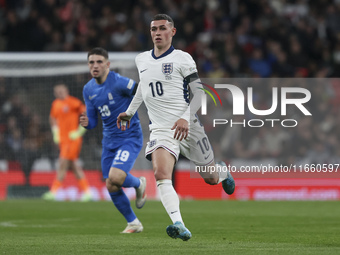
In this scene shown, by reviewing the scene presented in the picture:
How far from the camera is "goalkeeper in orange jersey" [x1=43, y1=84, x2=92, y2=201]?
15688mm

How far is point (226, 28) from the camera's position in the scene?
19688mm

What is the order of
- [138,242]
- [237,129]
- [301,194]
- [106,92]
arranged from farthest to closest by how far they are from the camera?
[237,129]
[301,194]
[106,92]
[138,242]

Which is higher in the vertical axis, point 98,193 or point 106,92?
point 106,92

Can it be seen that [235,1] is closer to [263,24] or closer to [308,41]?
[263,24]

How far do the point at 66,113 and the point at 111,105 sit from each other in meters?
6.78

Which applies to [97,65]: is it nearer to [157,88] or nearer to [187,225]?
[157,88]

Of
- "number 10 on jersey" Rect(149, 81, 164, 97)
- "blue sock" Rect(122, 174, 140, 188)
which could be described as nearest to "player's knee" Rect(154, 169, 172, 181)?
"number 10 on jersey" Rect(149, 81, 164, 97)

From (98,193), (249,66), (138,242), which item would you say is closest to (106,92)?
(138,242)

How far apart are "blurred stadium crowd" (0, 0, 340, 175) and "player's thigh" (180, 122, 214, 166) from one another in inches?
351

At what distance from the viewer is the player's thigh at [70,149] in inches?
622

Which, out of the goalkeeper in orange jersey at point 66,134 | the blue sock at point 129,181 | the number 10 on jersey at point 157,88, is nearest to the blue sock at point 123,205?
the blue sock at point 129,181

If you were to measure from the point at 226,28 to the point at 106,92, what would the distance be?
10.8m

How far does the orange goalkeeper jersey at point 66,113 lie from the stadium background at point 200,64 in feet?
1.69

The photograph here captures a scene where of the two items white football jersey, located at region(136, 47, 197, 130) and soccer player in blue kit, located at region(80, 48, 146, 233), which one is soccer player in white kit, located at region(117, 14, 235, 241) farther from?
soccer player in blue kit, located at region(80, 48, 146, 233)
